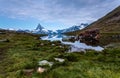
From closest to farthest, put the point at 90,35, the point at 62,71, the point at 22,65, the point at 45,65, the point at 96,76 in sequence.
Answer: the point at 96,76, the point at 62,71, the point at 45,65, the point at 22,65, the point at 90,35

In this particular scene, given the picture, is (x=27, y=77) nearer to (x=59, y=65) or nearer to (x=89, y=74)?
(x=59, y=65)

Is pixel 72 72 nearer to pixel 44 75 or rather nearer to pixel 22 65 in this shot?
pixel 44 75

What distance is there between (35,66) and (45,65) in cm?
168

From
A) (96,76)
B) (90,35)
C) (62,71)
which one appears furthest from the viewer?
(90,35)

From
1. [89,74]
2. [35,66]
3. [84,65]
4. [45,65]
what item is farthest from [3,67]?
[89,74]

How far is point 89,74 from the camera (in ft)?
60.4

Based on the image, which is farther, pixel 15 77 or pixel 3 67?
pixel 3 67

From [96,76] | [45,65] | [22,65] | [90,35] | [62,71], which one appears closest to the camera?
[96,76]

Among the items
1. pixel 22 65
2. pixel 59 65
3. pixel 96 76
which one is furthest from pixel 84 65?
pixel 22 65

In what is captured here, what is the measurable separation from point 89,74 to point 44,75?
4418 mm

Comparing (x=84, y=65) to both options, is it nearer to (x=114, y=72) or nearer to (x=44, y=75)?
(x=114, y=72)

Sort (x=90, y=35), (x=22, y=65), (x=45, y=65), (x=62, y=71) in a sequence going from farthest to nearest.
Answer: (x=90, y=35) → (x=22, y=65) → (x=45, y=65) → (x=62, y=71)

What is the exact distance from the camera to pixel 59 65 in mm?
22281

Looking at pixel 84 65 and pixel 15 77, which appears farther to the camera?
pixel 84 65
